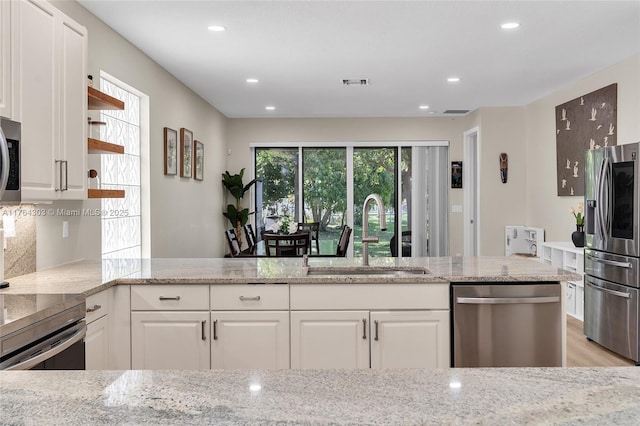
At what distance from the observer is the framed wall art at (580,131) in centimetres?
521

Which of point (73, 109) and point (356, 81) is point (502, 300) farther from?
point (356, 81)

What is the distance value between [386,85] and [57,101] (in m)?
4.14

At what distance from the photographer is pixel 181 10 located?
3633 mm

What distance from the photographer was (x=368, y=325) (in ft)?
8.86

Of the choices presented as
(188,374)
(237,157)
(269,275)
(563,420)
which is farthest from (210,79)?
(563,420)

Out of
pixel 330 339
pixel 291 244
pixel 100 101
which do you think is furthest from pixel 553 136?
pixel 100 101

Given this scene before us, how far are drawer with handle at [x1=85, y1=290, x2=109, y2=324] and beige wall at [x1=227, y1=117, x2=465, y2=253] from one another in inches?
236

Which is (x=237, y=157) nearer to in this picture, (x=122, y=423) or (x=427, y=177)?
(x=427, y=177)

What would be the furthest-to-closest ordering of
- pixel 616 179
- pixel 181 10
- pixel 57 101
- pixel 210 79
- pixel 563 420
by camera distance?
1. pixel 210 79
2. pixel 616 179
3. pixel 181 10
4. pixel 57 101
5. pixel 563 420

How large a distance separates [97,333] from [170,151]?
313 centimetres

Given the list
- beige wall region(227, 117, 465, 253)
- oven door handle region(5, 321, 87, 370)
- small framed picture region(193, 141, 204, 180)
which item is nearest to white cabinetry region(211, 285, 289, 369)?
oven door handle region(5, 321, 87, 370)

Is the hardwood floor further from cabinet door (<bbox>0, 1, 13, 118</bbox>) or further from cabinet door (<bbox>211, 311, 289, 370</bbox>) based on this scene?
cabinet door (<bbox>0, 1, 13, 118</bbox>)

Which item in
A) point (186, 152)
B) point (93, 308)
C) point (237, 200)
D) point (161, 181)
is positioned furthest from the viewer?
point (237, 200)

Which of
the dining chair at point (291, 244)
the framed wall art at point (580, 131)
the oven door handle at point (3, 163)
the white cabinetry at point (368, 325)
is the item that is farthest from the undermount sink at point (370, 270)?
the framed wall art at point (580, 131)
